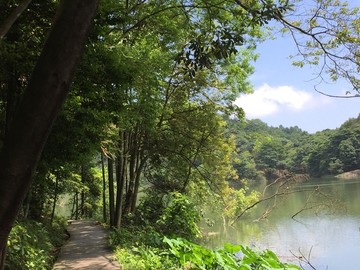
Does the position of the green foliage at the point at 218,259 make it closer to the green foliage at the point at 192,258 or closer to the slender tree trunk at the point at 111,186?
the green foliage at the point at 192,258

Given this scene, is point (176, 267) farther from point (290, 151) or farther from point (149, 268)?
point (290, 151)


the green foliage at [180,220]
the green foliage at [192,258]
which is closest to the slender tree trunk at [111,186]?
the green foliage at [180,220]

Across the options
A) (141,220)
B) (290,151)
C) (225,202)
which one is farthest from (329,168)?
(141,220)

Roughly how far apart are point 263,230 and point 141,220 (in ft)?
29.3

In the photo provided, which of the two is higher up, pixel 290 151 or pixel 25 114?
pixel 290 151

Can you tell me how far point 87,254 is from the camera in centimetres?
832

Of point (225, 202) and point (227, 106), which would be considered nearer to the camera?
point (227, 106)

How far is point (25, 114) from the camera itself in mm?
1638

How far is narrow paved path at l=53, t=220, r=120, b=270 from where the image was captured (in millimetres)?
7082

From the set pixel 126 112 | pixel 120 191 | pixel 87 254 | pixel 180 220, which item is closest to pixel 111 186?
pixel 120 191

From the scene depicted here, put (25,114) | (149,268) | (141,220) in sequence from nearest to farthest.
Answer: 1. (25,114)
2. (149,268)
3. (141,220)

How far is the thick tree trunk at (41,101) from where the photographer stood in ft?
5.38

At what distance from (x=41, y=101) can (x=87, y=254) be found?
7.33 m

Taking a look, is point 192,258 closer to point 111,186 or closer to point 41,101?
point 41,101
